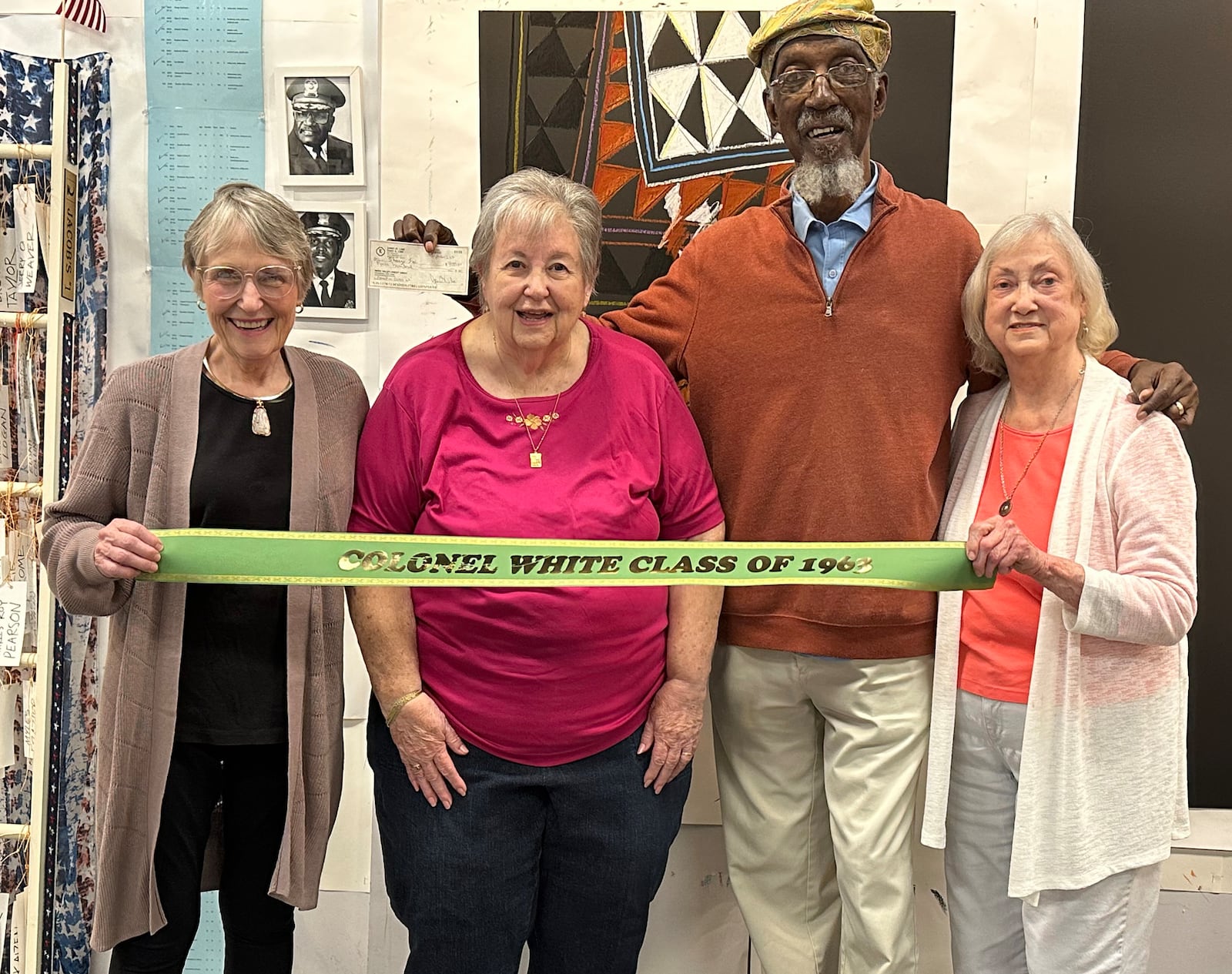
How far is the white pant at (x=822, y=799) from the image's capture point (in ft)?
7.59

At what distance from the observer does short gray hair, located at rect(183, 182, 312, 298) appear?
197 cm

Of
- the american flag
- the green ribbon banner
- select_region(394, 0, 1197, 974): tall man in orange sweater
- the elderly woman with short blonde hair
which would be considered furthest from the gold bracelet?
the american flag

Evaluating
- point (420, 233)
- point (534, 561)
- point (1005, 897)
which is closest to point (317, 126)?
point (420, 233)

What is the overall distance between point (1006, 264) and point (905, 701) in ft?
3.32

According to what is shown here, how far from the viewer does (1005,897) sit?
2229 millimetres

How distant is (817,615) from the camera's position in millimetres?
2275

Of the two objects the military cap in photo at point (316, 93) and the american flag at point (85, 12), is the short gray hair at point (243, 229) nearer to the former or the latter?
the military cap in photo at point (316, 93)

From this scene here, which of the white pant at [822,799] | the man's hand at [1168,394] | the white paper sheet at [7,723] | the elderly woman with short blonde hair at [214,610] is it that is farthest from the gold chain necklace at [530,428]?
the white paper sheet at [7,723]

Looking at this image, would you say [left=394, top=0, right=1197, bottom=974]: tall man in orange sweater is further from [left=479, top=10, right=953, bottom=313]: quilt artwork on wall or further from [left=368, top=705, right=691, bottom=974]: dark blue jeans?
[left=479, top=10, right=953, bottom=313]: quilt artwork on wall

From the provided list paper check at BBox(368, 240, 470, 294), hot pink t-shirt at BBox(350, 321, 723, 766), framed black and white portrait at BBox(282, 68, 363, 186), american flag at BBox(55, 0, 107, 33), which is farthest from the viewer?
framed black and white portrait at BBox(282, 68, 363, 186)

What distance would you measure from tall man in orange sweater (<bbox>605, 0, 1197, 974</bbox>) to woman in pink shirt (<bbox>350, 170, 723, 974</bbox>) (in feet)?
0.73

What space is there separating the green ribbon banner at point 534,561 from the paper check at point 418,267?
2.35 ft

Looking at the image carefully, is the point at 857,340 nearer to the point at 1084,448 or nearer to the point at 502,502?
the point at 1084,448

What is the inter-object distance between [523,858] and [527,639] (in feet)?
1.62
